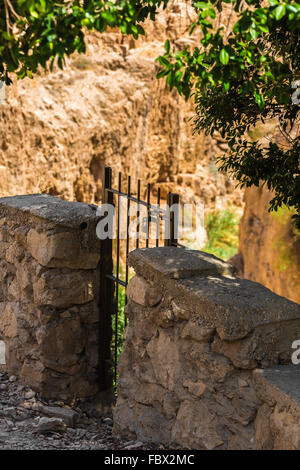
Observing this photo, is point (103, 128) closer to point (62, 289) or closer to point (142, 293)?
point (62, 289)

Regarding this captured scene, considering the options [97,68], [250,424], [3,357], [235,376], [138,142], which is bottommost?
[3,357]

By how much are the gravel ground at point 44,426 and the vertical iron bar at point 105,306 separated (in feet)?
1.13

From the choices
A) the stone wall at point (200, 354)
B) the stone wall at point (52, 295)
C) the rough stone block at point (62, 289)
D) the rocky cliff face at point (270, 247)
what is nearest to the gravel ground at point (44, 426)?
the stone wall at point (52, 295)

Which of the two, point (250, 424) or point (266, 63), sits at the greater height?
point (266, 63)

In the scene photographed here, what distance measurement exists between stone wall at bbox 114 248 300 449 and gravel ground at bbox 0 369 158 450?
0.95ft

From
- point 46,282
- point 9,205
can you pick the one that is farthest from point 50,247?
point 9,205

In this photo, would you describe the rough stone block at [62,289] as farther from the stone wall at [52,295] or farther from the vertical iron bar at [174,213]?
the vertical iron bar at [174,213]

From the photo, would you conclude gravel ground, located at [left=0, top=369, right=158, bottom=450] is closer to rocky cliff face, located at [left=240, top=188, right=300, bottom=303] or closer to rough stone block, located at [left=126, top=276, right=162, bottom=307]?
rough stone block, located at [left=126, top=276, right=162, bottom=307]

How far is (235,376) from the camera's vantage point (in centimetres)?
287

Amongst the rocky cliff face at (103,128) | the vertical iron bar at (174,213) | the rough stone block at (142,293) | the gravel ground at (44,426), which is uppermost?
the rocky cliff face at (103,128)

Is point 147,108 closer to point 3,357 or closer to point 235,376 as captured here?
point 3,357

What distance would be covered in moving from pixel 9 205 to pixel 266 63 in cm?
275

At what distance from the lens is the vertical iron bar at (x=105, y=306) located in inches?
184

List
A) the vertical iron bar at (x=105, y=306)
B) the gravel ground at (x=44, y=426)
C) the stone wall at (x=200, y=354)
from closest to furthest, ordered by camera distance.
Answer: the stone wall at (x=200, y=354) → the gravel ground at (x=44, y=426) → the vertical iron bar at (x=105, y=306)
